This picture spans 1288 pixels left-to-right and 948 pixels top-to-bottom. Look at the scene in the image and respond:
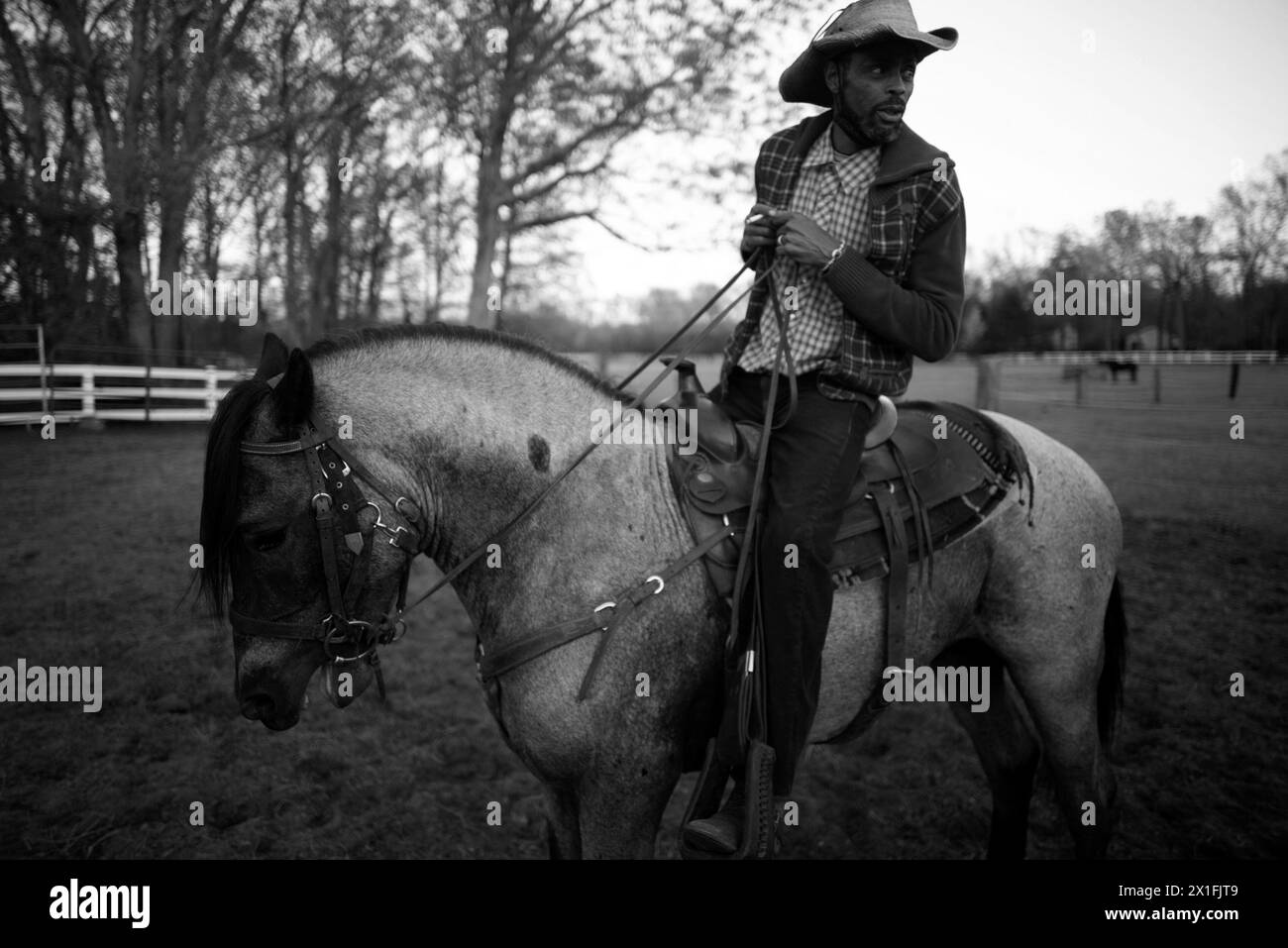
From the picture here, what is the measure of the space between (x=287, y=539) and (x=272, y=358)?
57 centimetres

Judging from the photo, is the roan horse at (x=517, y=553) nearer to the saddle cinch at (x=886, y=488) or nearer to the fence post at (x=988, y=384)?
the saddle cinch at (x=886, y=488)

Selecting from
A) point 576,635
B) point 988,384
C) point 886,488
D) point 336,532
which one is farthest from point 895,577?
point 988,384

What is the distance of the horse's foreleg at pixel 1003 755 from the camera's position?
10.5 feet

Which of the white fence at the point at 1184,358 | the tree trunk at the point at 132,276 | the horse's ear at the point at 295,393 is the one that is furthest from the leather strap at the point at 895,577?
the tree trunk at the point at 132,276

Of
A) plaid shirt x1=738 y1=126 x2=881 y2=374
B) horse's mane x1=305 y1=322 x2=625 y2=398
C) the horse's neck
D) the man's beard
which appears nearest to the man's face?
the man's beard

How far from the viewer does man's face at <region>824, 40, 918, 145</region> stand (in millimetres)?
2250

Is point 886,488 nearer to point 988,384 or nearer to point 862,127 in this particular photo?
point 862,127

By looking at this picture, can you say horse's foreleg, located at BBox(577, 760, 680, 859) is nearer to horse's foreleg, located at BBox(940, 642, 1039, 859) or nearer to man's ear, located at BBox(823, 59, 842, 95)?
horse's foreleg, located at BBox(940, 642, 1039, 859)

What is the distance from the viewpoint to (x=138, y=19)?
14844 millimetres

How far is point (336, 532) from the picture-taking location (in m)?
2.00
